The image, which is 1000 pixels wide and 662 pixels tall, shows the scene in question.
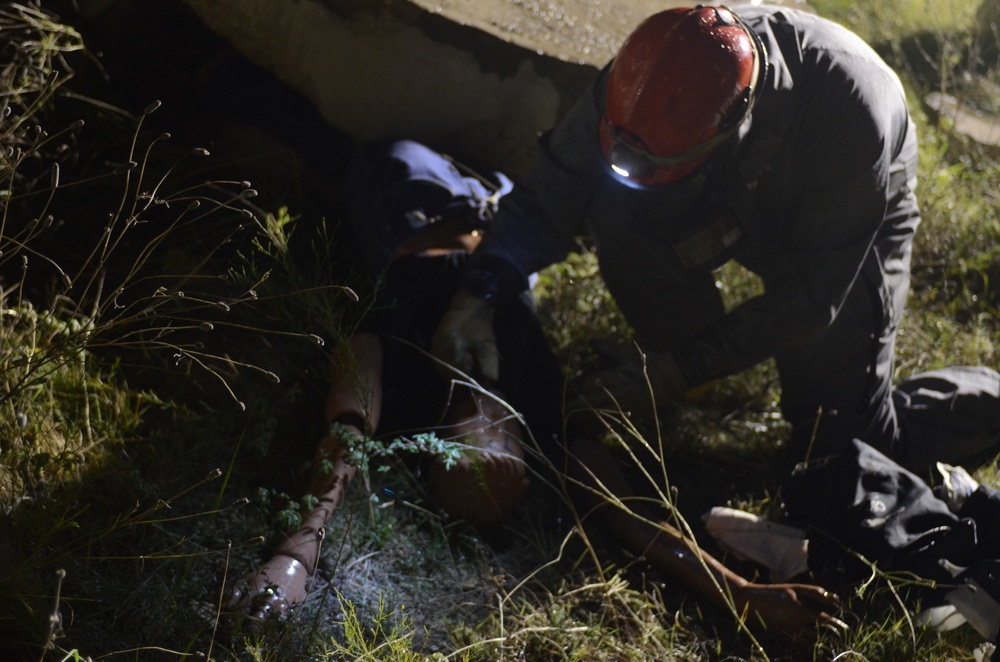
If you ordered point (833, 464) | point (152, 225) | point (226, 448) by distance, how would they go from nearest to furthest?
point (226, 448), point (833, 464), point (152, 225)

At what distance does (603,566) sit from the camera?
8.20 feet

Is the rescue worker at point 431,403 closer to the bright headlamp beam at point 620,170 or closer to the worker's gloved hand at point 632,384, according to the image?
the worker's gloved hand at point 632,384

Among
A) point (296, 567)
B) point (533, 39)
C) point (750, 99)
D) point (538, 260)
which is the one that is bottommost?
point (296, 567)

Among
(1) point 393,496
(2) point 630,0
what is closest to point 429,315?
(1) point 393,496

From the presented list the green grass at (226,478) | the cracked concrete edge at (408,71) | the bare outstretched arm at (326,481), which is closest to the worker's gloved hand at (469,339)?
the bare outstretched arm at (326,481)

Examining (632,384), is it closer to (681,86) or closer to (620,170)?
(620,170)

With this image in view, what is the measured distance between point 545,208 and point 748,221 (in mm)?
644

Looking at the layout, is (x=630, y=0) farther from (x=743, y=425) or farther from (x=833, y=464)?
(x=833, y=464)

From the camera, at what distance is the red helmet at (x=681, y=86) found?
238 cm

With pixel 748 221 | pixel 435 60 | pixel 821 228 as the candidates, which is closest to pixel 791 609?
pixel 821 228

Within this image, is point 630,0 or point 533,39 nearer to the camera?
point 533,39

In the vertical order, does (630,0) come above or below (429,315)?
above

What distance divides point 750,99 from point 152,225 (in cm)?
194

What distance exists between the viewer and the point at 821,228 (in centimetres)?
263
